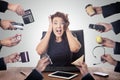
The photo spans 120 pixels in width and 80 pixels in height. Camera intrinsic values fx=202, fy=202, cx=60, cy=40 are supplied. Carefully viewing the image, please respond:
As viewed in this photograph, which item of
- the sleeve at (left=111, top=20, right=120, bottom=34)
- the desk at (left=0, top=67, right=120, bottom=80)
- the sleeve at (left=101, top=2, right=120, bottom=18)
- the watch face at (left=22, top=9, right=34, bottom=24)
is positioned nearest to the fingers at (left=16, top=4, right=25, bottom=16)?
the watch face at (left=22, top=9, right=34, bottom=24)

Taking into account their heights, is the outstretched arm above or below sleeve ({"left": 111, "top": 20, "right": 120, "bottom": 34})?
below

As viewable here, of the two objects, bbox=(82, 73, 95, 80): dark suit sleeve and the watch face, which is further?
the watch face

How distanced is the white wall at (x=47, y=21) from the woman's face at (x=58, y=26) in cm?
8

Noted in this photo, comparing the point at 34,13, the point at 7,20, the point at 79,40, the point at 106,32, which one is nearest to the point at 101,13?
the point at 106,32

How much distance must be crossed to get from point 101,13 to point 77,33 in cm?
33

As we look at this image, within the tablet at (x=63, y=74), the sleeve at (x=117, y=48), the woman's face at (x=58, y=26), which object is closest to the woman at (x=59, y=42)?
the woman's face at (x=58, y=26)

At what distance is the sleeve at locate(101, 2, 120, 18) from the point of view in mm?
2129

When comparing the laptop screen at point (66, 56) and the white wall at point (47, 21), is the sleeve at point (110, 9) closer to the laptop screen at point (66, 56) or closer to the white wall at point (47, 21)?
the white wall at point (47, 21)

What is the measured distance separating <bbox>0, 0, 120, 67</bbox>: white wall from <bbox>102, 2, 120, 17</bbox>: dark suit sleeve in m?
0.04

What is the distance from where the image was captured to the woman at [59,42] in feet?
7.02

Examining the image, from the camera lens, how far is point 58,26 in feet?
7.02

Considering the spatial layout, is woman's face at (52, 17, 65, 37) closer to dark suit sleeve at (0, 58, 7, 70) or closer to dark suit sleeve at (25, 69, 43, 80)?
dark suit sleeve at (25, 69, 43, 80)

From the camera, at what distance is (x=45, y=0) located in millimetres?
2174

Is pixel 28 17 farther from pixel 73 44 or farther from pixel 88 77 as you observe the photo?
pixel 88 77
